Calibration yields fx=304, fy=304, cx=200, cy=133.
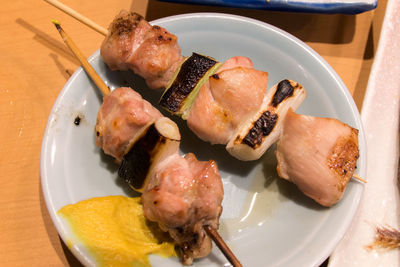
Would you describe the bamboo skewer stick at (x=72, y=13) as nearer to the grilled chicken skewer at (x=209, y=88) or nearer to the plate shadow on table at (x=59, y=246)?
the grilled chicken skewer at (x=209, y=88)

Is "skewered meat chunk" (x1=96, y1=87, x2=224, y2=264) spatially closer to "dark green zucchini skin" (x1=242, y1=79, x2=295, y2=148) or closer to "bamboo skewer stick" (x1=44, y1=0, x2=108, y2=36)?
"dark green zucchini skin" (x1=242, y1=79, x2=295, y2=148)

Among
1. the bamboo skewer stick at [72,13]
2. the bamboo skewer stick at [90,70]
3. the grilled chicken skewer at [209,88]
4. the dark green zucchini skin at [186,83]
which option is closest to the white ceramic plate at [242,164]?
the bamboo skewer stick at [90,70]

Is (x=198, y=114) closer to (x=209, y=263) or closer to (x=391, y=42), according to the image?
(x=209, y=263)

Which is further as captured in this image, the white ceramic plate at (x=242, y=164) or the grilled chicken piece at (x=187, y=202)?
the white ceramic plate at (x=242, y=164)

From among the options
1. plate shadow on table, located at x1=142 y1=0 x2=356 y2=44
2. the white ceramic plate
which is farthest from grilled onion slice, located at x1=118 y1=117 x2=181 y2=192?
plate shadow on table, located at x1=142 y1=0 x2=356 y2=44

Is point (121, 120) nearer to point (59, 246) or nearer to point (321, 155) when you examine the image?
point (59, 246)

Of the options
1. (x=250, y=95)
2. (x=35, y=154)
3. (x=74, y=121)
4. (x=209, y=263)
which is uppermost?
(x=250, y=95)

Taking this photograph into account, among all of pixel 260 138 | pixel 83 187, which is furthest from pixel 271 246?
pixel 83 187
